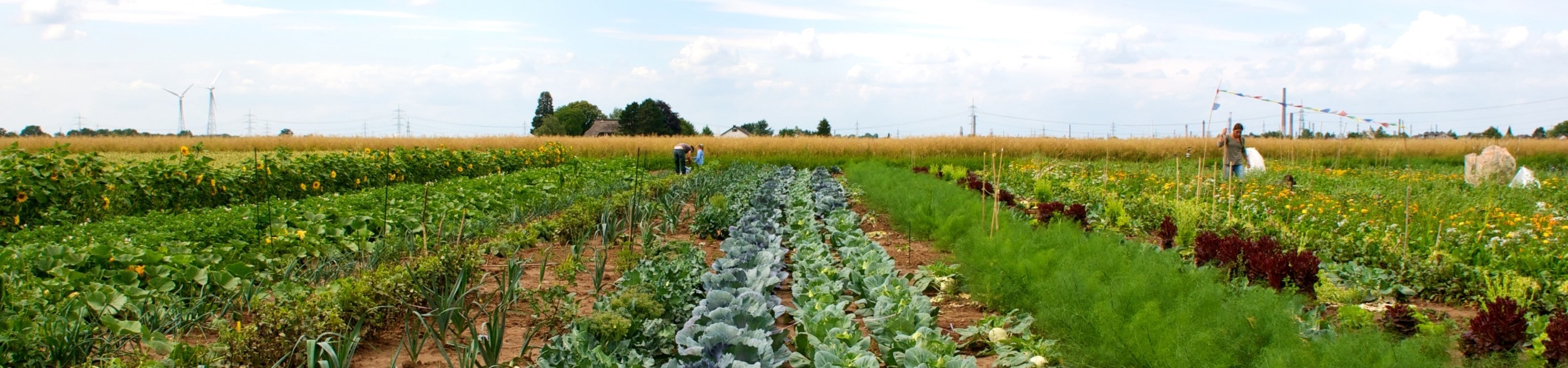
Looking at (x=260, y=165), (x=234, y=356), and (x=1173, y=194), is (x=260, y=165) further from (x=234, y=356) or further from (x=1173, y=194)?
(x=1173, y=194)

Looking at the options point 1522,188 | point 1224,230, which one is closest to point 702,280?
point 1224,230

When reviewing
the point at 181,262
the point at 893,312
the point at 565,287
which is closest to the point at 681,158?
the point at 181,262

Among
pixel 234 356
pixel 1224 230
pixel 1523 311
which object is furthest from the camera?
pixel 1224 230

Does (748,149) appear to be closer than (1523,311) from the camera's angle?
No

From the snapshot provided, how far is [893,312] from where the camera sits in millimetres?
4707

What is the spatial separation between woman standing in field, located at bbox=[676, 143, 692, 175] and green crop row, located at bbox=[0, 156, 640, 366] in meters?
12.3

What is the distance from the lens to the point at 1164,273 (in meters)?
4.76

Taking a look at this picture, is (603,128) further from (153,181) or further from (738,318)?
(738,318)

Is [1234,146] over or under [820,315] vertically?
over

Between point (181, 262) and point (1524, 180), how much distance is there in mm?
16356

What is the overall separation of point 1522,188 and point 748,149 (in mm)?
21866

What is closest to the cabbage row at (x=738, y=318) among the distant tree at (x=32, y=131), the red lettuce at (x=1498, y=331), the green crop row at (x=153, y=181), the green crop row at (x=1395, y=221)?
the green crop row at (x=153, y=181)

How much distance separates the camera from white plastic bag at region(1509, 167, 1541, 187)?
12656 mm

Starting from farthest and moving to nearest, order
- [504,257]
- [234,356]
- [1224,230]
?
[1224,230] < [504,257] < [234,356]
